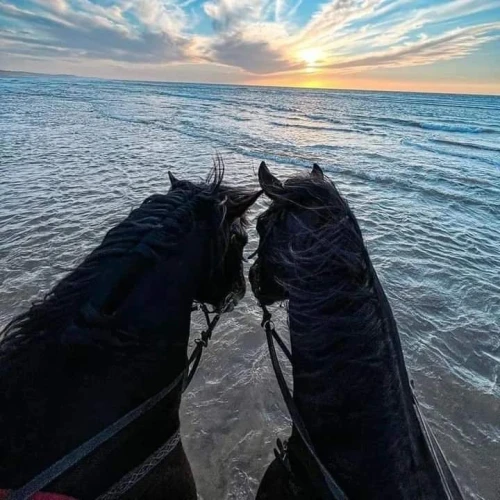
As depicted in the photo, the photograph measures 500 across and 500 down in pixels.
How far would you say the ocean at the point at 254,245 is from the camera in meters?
2.83

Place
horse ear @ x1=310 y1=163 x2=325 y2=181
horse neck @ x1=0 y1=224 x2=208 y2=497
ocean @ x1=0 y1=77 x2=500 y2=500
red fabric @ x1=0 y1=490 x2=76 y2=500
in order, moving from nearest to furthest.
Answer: red fabric @ x1=0 y1=490 x2=76 y2=500
horse neck @ x1=0 y1=224 x2=208 y2=497
horse ear @ x1=310 y1=163 x2=325 y2=181
ocean @ x1=0 y1=77 x2=500 y2=500

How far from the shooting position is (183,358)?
5.05 feet

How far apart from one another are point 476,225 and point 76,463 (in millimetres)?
7976

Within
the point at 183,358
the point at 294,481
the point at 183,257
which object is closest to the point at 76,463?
the point at 183,358

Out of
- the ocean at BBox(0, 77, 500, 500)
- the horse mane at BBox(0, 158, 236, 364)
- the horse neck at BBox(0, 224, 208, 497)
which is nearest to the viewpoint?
the horse neck at BBox(0, 224, 208, 497)

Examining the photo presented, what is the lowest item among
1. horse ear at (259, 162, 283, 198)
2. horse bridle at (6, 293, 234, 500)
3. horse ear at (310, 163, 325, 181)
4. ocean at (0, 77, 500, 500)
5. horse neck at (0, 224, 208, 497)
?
ocean at (0, 77, 500, 500)

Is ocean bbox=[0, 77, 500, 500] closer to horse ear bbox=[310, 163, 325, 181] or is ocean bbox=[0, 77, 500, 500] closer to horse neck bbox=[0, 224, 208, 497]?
horse ear bbox=[310, 163, 325, 181]

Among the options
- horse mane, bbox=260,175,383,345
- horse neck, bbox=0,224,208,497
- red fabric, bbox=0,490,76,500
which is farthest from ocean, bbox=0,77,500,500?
red fabric, bbox=0,490,76,500

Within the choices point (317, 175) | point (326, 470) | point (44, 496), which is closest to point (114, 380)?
point (44, 496)

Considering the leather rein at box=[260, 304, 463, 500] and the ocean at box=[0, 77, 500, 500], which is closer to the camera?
the leather rein at box=[260, 304, 463, 500]

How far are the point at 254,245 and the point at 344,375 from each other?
458 cm

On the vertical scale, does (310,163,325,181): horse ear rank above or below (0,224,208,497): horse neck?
above

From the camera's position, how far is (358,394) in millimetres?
1138

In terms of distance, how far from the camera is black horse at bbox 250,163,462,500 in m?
1.06
